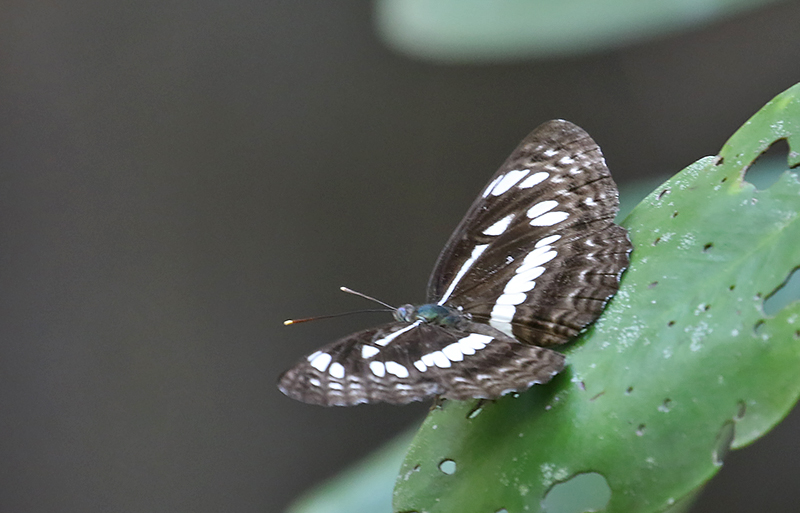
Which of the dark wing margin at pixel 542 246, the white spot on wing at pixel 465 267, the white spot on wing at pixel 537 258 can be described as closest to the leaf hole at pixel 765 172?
the dark wing margin at pixel 542 246

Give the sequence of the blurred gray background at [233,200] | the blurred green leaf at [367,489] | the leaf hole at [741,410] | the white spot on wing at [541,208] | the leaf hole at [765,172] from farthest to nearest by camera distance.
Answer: the blurred gray background at [233,200] → the blurred green leaf at [367,489] → the white spot on wing at [541,208] → the leaf hole at [765,172] → the leaf hole at [741,410]

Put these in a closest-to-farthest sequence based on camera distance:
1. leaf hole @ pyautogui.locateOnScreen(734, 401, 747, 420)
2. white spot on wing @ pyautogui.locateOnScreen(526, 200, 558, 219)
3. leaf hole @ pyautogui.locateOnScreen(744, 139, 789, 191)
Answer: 1. leaf hole @ pyautogui.locateOnScreen(734, 401, 747, 420)
2. leaf hole @ pyautogui.locateOnScreen(744, 139, 789, 191)
3. white spot on wing @ pyautogui.locateOnScreen(526, 200, 558, 219)

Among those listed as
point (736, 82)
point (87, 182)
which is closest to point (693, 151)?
point (736, 82)

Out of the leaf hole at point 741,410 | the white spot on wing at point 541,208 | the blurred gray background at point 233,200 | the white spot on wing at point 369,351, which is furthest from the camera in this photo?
the blurred gray background at point 233,200

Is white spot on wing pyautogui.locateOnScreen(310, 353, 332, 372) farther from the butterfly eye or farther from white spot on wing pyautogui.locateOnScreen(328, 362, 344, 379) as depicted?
the butterfly eye

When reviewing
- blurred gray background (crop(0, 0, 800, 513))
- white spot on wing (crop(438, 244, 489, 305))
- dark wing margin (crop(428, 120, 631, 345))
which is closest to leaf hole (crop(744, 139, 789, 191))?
dark wing margin (crop(428, 120, 631, 345))

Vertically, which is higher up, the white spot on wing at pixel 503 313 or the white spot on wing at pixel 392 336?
the white spot on wing at pixel 392 336

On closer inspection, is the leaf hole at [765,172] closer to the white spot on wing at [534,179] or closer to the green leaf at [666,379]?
the green leaf at [666,379]
